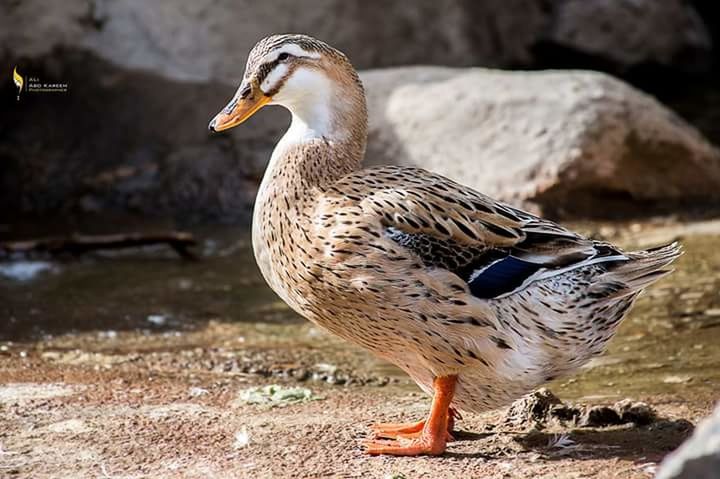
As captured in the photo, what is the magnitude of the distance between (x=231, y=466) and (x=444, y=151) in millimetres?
5077

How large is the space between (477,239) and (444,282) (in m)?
0.23

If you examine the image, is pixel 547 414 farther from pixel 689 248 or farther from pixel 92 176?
pixel 92 176

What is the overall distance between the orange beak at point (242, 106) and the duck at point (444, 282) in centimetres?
40

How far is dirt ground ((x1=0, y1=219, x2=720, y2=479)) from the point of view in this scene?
486 cm

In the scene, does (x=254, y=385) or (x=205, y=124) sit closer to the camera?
(x=254, y=385)

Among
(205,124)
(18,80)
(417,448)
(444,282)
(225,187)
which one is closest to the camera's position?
(444,282)

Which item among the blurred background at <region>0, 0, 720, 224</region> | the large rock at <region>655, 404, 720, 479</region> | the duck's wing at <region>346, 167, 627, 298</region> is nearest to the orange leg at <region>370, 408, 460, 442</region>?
the duck's wing at <region>346, 167, 627, 298</region>

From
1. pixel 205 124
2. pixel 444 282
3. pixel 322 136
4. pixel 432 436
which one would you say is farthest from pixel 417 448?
pixel 205 124

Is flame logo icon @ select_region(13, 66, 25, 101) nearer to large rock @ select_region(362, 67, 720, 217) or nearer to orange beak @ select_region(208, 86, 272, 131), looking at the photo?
large rock @ select_region(362, 67, 720, 217)

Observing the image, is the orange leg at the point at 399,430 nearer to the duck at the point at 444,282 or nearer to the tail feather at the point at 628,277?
the duck at the point at 444,282

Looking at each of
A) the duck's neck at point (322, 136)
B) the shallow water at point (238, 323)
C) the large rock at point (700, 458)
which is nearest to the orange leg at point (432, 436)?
the duck's neck at point (322, 136)

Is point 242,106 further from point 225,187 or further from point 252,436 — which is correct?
point 225,187

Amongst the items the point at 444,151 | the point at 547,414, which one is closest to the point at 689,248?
the point at 444,151

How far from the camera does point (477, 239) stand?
16.2 feet
